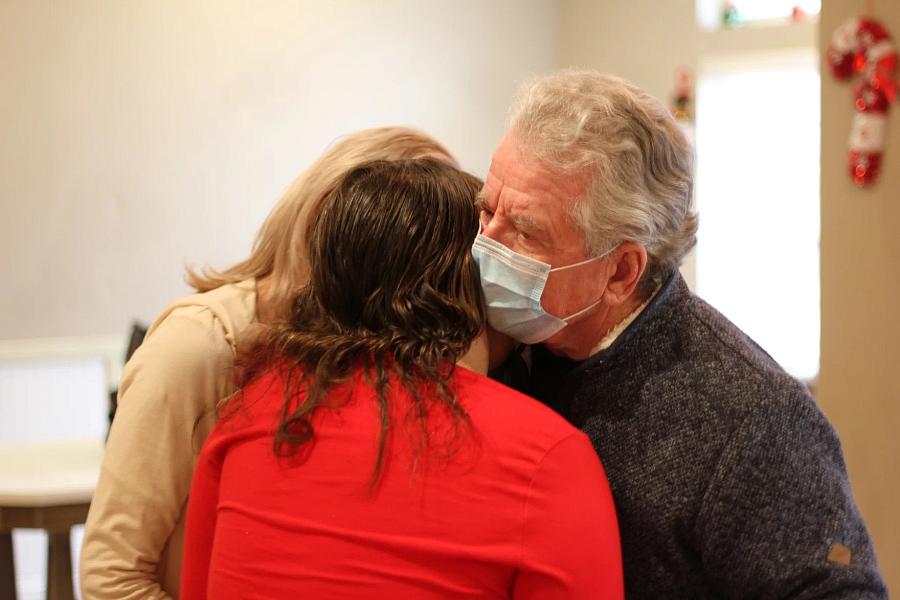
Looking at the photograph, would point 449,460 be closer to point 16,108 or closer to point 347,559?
point 347,559

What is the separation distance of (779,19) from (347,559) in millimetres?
4926

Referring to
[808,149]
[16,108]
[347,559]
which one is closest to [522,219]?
[347,559]

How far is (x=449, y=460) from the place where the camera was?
114cm

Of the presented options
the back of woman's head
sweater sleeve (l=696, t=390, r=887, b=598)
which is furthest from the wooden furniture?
sweater sleeve (l=696, t=390, r=887, b=598)

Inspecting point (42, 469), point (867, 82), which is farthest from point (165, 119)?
point (867, 82)

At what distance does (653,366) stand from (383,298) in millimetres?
393

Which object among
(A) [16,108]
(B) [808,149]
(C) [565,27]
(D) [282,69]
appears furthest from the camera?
(C) [565,27]

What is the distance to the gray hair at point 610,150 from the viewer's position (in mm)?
1350

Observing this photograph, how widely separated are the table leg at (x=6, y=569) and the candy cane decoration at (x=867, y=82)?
2560 mm

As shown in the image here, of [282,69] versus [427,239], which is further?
[282,69]

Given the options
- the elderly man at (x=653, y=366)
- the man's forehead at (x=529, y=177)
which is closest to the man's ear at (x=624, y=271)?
the elderly man at (x=653, y=366)

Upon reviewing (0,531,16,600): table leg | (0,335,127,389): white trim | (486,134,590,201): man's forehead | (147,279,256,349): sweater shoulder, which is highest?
(486,134,590,201): man's forehead

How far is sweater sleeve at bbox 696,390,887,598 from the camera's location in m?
1.25

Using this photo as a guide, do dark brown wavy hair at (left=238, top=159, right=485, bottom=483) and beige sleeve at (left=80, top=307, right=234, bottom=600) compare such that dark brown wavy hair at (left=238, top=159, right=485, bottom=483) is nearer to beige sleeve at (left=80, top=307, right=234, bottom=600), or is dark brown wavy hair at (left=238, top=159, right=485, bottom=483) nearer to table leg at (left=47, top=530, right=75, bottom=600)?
beige sleeve at (left=80, top=307, right=234, bottom=600)
